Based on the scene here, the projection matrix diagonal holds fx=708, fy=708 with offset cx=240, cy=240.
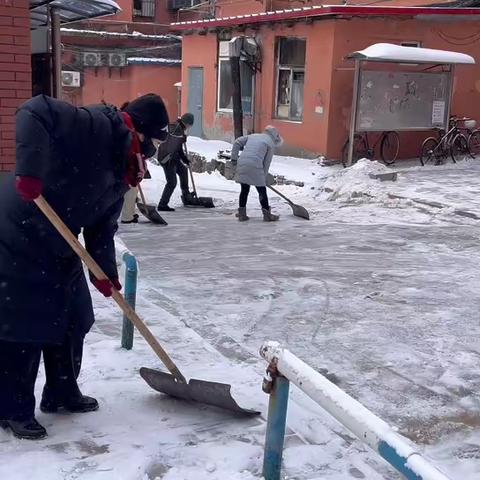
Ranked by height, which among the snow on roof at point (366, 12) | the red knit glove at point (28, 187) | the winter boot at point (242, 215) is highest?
the snow on roof at point (366, 12)

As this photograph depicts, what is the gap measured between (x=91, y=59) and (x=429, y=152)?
1394 centimetres

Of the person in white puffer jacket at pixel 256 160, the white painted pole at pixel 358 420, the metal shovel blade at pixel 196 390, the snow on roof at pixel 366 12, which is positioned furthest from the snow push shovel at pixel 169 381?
the snow on roof at pixel 366 12

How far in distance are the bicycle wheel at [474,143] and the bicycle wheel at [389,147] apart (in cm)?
165

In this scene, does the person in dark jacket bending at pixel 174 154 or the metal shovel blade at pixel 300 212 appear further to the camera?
the person in dark jacket bending at pixel 174 154

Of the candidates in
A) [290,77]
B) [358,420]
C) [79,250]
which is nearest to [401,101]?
[290,77]

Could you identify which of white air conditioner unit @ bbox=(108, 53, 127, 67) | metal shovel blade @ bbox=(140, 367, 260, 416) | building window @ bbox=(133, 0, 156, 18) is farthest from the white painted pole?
building window @ bbox=(133, 0, 156, 18)

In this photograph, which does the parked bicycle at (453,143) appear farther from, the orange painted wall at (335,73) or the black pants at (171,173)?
the black pants at (171,173)

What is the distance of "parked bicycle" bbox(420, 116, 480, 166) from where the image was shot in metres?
14.8

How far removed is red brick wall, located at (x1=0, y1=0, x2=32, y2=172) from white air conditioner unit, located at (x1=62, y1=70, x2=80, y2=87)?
19.5 m

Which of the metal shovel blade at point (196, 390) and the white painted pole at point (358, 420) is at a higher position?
the white painted pole at point (358, 420)

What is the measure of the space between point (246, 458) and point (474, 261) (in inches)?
201

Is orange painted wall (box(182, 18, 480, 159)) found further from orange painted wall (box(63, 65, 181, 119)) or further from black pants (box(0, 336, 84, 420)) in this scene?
black pants (box(0, 336, 84, 420))

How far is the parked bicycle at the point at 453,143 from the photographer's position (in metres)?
14.8

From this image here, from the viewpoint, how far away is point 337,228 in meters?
9.50
